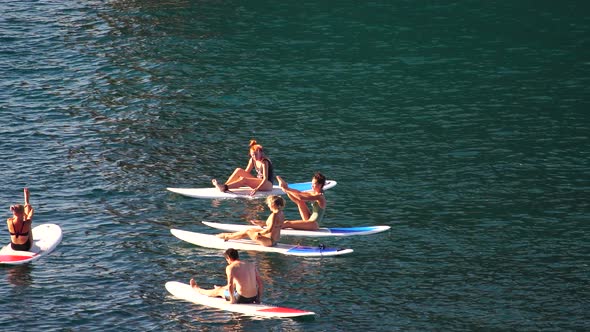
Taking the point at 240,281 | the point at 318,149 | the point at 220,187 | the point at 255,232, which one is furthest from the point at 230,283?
the point at 318,149

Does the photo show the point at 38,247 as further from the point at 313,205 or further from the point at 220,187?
the point at 313,205

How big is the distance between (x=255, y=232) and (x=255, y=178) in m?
5.55

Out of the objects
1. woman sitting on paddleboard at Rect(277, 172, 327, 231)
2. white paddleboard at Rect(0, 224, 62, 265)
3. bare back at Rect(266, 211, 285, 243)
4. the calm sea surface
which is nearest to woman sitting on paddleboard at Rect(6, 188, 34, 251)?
white paddleboard at Rect(0, 224, 62, 265)

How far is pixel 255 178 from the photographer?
3809 cm

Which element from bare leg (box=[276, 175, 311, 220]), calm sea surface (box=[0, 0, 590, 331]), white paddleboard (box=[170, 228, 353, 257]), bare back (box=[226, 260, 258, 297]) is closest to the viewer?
bare back (box=[226, 260, 258, 297])

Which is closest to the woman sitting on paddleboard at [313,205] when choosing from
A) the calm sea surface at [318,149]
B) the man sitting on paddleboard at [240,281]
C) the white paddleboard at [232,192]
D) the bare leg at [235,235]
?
the calm sea surface at [318,149]

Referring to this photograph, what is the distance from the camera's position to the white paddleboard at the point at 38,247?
1248 inches

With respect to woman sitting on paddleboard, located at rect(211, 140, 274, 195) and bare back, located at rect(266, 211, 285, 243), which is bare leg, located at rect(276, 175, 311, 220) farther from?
woman sitting on paddleboard, located at rect(211, 140, 274, 195)

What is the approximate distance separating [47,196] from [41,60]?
61.1 feet

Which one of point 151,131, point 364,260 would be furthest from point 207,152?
point 364,260

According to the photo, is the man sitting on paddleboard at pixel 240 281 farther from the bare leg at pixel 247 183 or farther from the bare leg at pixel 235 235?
the bare leg at pixel 247 183

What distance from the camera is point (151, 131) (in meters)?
44.7

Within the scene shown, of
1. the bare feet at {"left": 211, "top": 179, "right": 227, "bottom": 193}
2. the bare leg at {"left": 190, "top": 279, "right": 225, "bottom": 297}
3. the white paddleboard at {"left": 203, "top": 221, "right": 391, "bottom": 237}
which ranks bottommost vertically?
the white paddleboard at {"left": 203, "top": 221, "right": 391, "bottom": 237}

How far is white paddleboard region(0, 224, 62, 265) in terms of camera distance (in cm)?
3170
